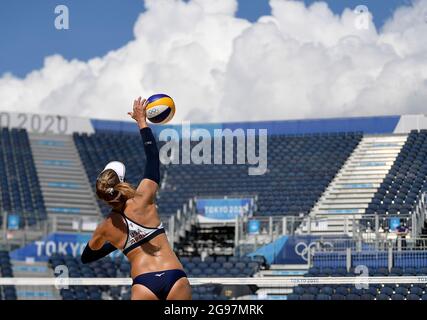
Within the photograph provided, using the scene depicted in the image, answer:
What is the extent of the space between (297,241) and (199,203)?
5.22 meters

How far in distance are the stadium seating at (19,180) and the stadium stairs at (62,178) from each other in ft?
1.16

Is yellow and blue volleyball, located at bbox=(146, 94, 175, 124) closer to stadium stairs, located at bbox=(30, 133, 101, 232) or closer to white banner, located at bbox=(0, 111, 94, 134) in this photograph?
stadium stairs, located at bbox=(30, 133, 101, 232)

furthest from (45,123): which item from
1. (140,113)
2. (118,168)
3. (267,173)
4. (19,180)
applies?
(118,168)

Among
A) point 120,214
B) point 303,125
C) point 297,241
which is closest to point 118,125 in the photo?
point 303,125

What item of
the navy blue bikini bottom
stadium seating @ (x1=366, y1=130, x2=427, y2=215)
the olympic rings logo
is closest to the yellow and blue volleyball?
the navy blue bikini bottom

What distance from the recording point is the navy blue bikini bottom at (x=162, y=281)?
5.55m

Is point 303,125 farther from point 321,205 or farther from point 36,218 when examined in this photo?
point 36,218

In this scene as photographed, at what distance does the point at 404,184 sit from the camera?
960 inches

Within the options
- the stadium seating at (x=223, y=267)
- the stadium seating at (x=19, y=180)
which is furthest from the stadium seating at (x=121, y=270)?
the stadium seating at (x=19, y=180)

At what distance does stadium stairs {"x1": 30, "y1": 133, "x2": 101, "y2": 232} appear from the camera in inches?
1115

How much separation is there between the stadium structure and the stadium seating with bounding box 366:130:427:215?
49 millimetres

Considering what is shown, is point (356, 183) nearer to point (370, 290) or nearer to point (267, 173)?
point (267, 173)

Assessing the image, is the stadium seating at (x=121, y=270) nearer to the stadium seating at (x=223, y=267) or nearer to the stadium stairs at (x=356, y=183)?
the stadium seating at (x=223, y=267)

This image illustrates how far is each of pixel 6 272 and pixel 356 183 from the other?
10.2 m
